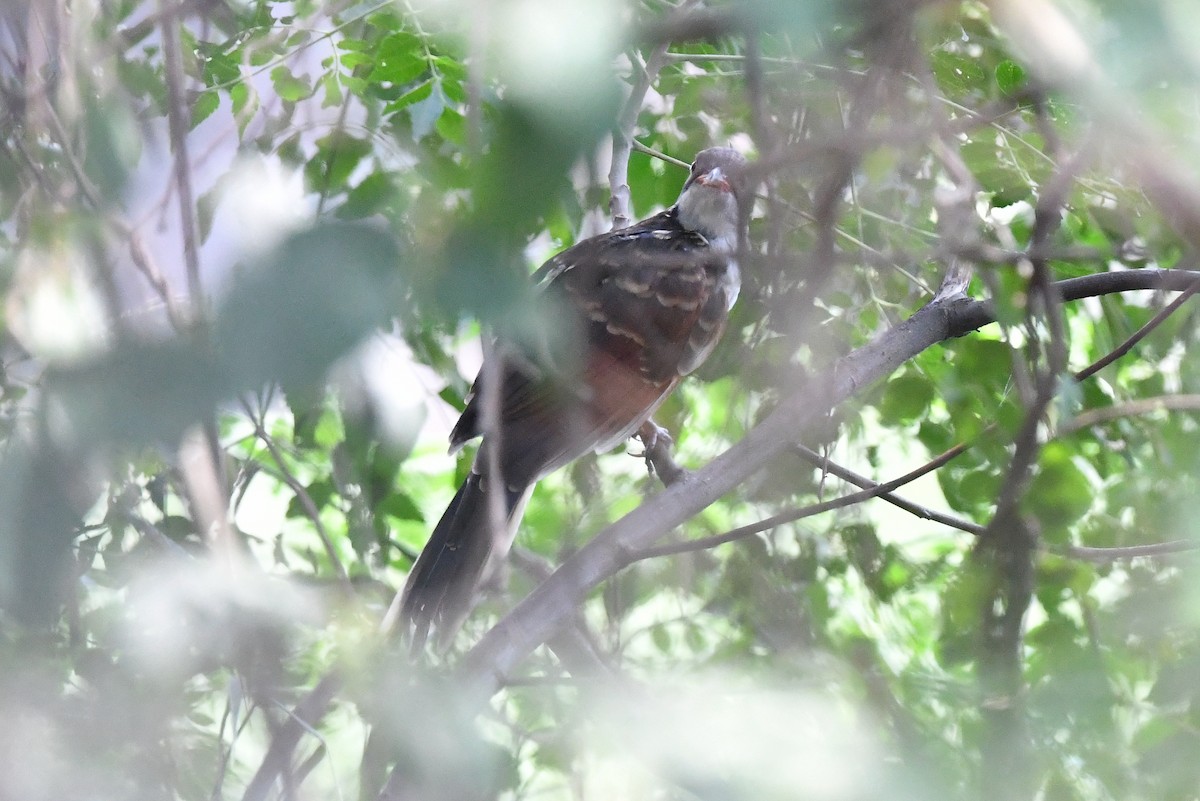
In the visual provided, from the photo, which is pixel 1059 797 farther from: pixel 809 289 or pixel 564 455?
pixel 564 455

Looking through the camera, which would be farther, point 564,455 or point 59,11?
point 564,455

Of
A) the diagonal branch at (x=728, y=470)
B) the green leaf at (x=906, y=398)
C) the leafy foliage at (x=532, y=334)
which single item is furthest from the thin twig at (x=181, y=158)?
the green leaf at (x=906, y=398)

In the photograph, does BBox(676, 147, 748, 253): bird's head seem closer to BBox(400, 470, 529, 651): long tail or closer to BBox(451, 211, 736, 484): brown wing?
BBox(451, 211, 736, 484): brown wing

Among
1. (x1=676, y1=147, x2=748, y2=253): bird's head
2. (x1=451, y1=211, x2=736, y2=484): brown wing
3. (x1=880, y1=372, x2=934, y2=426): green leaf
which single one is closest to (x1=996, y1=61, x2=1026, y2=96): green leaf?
(x1=880, y1=372, x2=934, y2=426): green leaf

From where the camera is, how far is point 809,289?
0.80m

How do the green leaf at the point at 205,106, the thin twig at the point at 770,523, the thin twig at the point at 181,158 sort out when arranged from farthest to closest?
the green leaf at the point at 205,106, the thin twig at the point at 770,523, the thin twig at the point at 181,158

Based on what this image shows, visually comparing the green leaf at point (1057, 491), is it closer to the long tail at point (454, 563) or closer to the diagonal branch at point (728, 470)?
the diagonal branch at point (728, 470)

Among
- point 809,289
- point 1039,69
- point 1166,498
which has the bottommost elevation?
point 1166,498

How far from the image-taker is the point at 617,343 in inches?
101

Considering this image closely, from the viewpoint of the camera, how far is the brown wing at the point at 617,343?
235 centimetres

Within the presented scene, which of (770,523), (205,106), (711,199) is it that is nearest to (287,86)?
(205,106)

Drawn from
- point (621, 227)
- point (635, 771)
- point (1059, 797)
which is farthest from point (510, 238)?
point (621, 227)

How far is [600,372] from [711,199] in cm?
71

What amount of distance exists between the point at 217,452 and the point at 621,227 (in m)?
1.83
